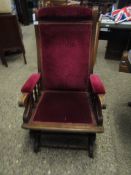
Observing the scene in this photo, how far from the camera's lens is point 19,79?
7.70 feet

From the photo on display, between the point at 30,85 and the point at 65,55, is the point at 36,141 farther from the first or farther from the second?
the point at 65,55

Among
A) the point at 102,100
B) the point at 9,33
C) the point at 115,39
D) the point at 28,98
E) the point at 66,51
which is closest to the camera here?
the point at 102,100

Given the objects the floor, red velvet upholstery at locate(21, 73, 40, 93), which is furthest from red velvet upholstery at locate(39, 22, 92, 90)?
the floor

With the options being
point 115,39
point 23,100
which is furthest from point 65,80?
point 115,39

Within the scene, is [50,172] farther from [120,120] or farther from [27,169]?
[120,120]

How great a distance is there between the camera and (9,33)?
2480 millimetres

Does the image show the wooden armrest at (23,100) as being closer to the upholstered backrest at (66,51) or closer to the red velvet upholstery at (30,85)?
the red velvet upholstery at (30,85)

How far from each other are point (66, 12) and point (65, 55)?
341 millimetres

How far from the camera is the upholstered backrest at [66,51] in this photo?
116cm

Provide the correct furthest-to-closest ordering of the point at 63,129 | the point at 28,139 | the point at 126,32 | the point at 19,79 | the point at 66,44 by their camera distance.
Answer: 1. the point at 126,32
2. the point at 19,79
3. the point at 28,139
4. the point at 66,44
5. the point at 63,129

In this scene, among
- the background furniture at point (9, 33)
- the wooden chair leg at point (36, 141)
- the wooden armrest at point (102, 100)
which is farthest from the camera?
the background furniture at point (9, 33)

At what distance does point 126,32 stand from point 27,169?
269 centimetres

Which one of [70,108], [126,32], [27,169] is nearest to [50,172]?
[27,169]

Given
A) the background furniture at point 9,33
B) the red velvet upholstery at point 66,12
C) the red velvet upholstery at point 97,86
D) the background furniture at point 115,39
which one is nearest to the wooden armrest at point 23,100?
the red velvet upholstery at point 97,86
